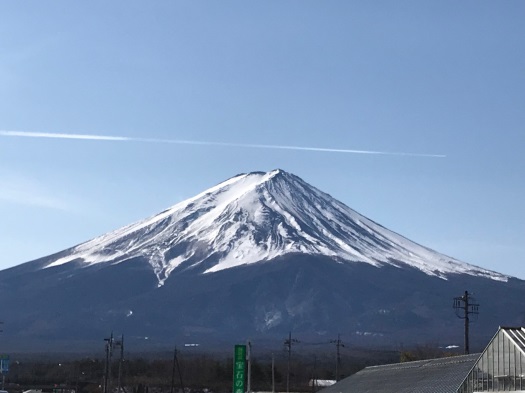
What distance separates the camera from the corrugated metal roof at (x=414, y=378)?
53125 millimetres

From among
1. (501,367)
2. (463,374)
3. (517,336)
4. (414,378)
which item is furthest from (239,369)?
(414,378)

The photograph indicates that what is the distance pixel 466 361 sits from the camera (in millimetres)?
54062

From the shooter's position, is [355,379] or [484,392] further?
[355,379]

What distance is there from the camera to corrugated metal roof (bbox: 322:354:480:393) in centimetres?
5312

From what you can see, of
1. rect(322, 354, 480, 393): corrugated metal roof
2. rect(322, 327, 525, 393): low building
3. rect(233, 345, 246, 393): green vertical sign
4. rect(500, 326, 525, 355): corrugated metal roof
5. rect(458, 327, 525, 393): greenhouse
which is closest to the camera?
rect(458, 327, 525, 393): greenhouse

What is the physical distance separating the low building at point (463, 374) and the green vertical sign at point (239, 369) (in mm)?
9537

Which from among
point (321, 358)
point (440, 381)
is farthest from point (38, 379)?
point (440, 381)

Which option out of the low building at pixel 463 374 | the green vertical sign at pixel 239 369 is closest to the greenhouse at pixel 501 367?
the low building at pixel 463 374

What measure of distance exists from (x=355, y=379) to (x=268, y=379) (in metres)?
49.6

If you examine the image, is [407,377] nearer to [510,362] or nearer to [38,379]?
[510,362]

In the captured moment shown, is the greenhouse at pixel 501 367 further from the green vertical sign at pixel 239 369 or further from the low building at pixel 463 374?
the green vertical sign at pixel 239 369

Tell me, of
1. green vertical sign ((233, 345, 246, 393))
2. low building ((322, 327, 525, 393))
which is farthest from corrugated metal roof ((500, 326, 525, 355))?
green vertical sign ((233, 345, 246, 393))

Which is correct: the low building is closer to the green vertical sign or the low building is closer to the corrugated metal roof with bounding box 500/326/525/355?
the corrugated metal roof with bounding box 500/326/525/355

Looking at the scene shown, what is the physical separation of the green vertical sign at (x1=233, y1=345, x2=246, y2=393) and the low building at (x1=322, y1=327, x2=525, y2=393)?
31.3ft
